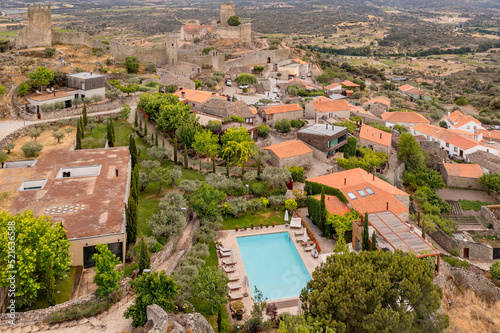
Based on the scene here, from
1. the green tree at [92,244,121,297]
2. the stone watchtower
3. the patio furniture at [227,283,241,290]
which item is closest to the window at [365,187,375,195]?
the patio furniture at [227,283,241,290]

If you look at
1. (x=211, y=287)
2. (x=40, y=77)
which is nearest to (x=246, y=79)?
(x=40, y=77)

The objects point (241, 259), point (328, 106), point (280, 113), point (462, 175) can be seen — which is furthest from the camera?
point (328, 106)

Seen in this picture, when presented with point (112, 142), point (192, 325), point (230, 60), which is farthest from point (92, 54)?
point (192, 325)

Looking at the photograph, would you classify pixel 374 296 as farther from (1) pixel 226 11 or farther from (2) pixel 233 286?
(1) pixel 226 11

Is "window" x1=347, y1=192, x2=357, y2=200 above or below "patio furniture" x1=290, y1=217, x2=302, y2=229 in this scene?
above

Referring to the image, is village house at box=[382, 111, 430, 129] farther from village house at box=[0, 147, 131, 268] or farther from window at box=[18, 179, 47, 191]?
window at box=[18, 179, 47, 191]

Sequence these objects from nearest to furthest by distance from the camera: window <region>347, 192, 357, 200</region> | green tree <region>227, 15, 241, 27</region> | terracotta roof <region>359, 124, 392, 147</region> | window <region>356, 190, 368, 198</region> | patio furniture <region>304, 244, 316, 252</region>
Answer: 1. patio furniture <region>304, 244, 316, 252</region>
2. window <region>347, 192, 357, 200</region>
3. window <region>356, 190, 368, 198</region>
4. terracotta roof <region>359, 124, 392, 147</region>
5. green tree <region>227, 15, 241, 27</region>
